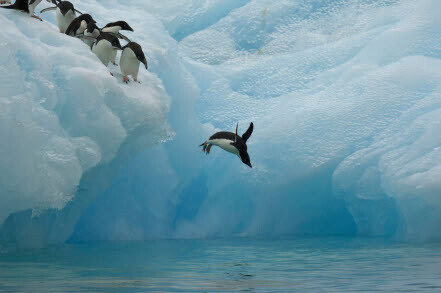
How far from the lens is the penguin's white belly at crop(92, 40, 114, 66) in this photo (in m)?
6.73

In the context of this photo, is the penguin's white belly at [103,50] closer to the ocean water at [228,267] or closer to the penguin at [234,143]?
the penguin at [234,143]

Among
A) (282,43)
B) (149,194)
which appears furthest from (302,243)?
(282,43)

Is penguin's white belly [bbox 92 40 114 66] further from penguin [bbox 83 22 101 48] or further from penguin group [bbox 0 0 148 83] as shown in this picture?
penguin [bbox 83 22 101 48]

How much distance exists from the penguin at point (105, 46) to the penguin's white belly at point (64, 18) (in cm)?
52

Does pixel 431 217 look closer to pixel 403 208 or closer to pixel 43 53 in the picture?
pixel 403 208

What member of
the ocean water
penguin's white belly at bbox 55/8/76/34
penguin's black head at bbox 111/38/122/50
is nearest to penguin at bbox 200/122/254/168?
the ocean water

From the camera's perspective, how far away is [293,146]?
7.63 metres

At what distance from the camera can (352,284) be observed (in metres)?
3.38

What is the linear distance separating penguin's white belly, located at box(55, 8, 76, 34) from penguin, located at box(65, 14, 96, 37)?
0.40ft

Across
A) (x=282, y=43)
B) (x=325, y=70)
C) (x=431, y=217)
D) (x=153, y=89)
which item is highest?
(x=282, y=43)

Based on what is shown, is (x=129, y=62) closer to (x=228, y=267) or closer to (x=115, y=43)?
(x=115, y=43)

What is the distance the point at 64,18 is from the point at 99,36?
589 millimetres

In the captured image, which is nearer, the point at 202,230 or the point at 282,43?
the point at 202,230

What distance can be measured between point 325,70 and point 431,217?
2.87 meters
